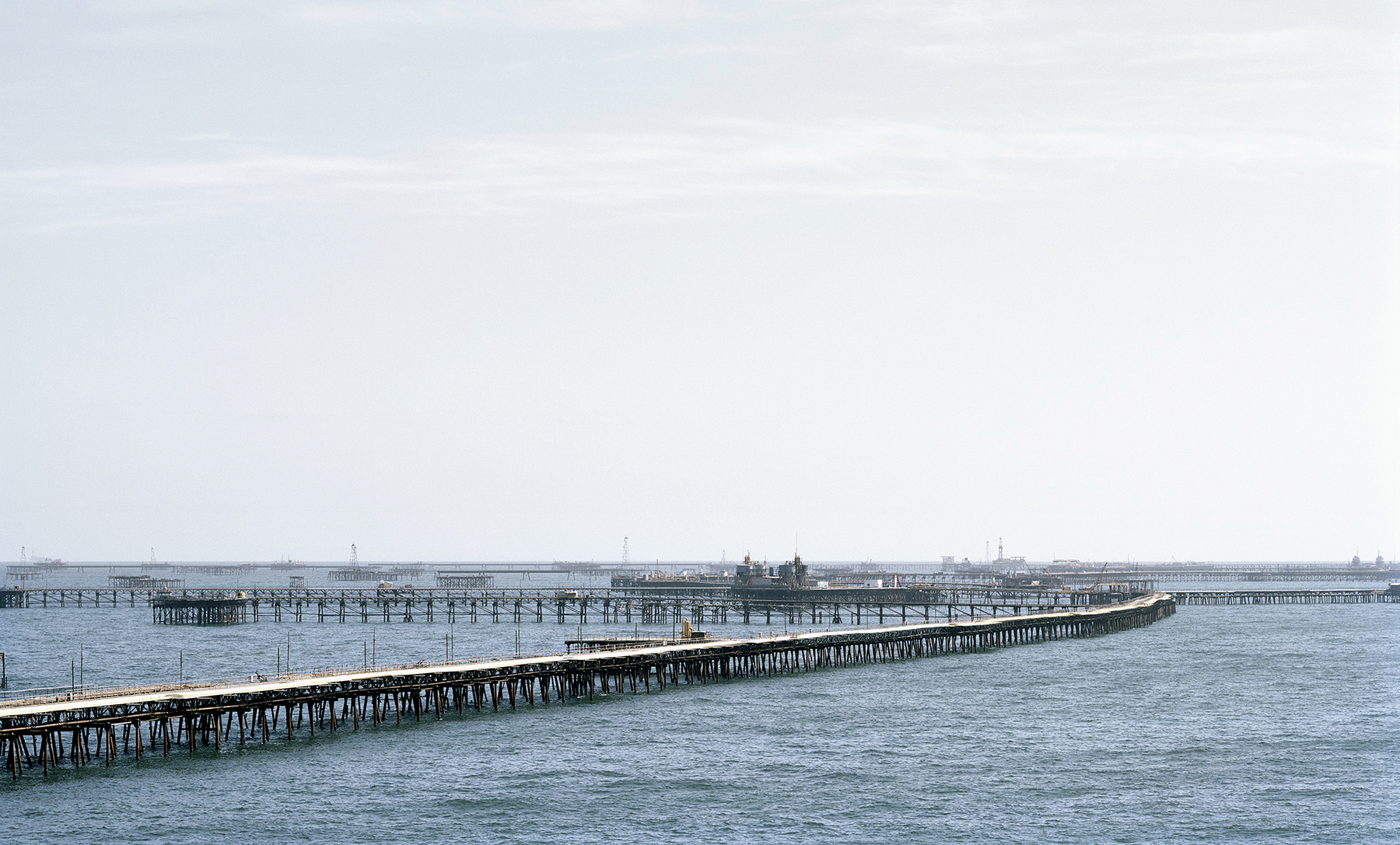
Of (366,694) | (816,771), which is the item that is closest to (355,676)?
(366,694)

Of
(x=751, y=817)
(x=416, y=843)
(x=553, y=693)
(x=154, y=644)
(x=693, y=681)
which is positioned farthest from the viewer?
(x=154, y=644)

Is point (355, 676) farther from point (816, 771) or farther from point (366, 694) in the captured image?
point (816, 771)

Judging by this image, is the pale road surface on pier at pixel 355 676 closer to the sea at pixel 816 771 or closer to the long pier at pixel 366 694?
the long pier at pixel 366 694

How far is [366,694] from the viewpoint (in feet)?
267

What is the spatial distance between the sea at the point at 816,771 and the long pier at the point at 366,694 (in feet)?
6.51

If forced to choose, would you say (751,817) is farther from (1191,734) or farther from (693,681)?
(693,681)

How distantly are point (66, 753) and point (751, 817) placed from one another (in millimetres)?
37359

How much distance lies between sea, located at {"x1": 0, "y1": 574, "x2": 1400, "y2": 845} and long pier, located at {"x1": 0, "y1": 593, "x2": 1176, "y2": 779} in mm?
1985

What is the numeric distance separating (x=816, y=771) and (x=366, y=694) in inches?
1086

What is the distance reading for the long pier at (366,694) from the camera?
68.3 m

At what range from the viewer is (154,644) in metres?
152

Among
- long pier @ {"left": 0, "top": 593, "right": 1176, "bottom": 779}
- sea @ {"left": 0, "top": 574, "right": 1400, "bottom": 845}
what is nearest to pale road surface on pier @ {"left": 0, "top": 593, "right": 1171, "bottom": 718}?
long pier @ {"left": 0, "top": 593, "right": 1176, "bottom": 779}

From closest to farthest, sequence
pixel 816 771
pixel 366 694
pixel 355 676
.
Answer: pixel 816 771
pixel 366 694
pixel 355 676

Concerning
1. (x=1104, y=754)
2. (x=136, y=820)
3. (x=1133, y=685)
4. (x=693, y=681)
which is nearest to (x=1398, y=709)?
(x=1133, y=685)
